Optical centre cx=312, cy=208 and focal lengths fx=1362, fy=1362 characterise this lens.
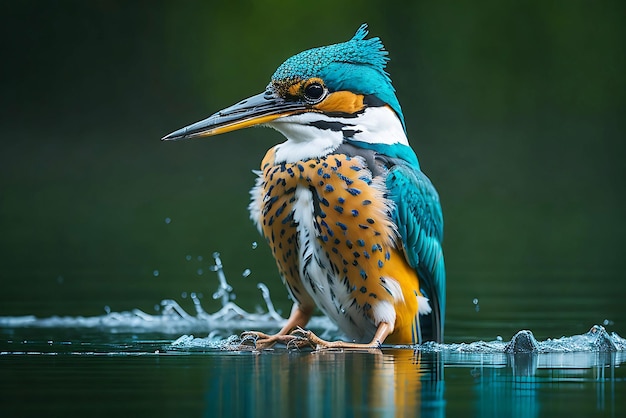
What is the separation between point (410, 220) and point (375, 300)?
0.39 m

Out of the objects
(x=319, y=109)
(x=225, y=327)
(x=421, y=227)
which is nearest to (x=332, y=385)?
(x=421, y=227)

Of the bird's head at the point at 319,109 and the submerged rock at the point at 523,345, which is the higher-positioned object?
the bird's head at the point at 319,109

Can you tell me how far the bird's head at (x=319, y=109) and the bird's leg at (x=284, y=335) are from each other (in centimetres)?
78

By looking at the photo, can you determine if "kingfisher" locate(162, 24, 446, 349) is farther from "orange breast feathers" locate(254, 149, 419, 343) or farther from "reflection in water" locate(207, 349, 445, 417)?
"reflection in water" locate(207, 349, 445, 417)

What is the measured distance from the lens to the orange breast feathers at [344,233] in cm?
586

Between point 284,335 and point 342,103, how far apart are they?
3.47 feet

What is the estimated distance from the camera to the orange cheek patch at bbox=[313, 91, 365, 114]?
19.7 ft

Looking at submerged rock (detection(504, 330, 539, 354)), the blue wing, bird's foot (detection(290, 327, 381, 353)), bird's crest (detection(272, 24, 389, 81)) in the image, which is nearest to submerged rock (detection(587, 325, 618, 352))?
submerged rock (detection(504, 330, 539, 354))

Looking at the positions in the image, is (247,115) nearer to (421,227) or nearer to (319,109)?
(319,109)

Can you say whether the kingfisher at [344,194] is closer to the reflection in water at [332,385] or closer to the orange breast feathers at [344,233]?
the orange breast feathers at [344,233]

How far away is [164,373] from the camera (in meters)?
5.05

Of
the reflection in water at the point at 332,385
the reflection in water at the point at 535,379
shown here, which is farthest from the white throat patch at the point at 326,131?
the reflection in water at the point at 535,379

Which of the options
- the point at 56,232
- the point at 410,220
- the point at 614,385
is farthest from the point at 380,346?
the point at 56,232

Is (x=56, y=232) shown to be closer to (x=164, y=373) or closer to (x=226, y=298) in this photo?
(x=226, y=298)
